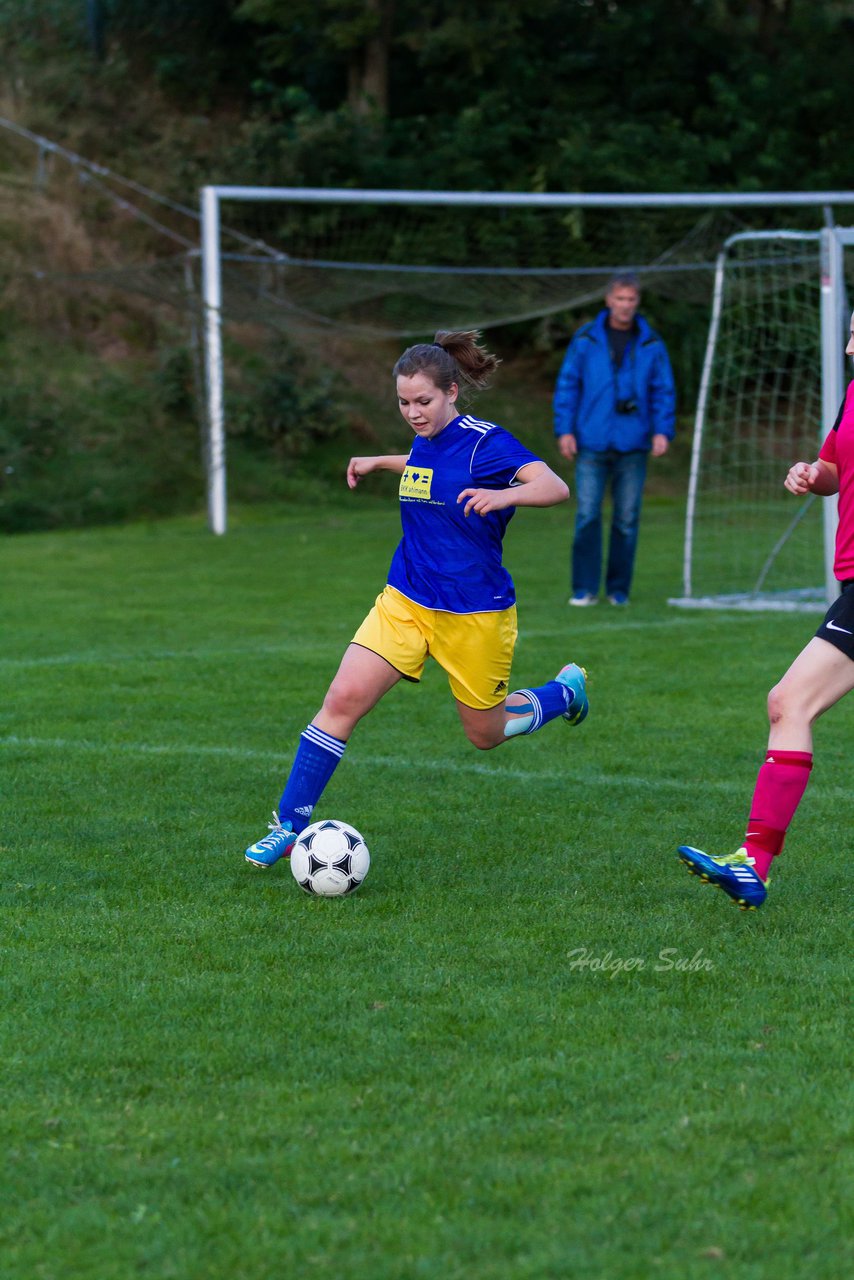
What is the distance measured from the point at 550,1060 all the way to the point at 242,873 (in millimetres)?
1863

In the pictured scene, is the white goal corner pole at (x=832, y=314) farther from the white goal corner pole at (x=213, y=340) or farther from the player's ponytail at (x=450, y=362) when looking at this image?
the white goal corner pole at (x=213, y=340)

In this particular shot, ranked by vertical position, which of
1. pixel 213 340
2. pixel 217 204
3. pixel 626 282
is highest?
pixel 217 204

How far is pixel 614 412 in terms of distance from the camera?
11594 millimetres

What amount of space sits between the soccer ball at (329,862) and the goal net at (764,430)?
702cm

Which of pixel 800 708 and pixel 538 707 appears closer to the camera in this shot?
pixel 800 708

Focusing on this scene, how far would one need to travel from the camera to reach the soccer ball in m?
4.95

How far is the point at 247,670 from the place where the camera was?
930cm

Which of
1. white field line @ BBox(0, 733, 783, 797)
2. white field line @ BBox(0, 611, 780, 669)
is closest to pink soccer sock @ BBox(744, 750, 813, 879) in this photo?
white field line @ BBox(0, 733, 783, 797)

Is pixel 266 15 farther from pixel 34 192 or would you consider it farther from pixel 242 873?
pixel 242 873

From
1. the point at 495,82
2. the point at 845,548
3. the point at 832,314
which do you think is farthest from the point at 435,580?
the point at 495,82

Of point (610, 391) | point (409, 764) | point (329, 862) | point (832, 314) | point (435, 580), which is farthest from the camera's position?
point (610, 391)

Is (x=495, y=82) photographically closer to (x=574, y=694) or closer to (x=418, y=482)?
(x=574, y=694)

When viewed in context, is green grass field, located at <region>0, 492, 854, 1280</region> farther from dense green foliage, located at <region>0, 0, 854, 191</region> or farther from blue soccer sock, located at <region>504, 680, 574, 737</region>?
dense green foliage, located at <region>0, 0, 854, 191</region>

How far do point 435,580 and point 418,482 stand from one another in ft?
1.10
